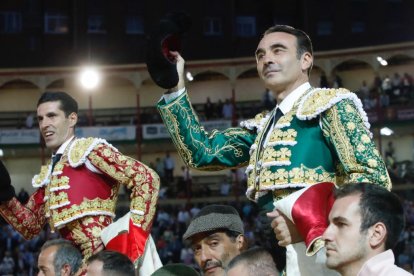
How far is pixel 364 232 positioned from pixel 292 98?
75 cm

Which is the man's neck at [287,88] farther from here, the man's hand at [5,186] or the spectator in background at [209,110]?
the spectator in background at [209,110]

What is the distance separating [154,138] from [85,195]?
1984 centimetres

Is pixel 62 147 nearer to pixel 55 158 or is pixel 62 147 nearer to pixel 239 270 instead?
pixel 55 158

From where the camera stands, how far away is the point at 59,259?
392cm

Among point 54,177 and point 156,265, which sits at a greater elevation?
point 54,177

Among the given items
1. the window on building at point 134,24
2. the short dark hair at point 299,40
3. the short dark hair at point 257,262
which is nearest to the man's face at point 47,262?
the short dark hair at point 257,262

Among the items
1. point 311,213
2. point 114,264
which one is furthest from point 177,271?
point 311,213

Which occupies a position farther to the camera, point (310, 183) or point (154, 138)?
point (154, 138)

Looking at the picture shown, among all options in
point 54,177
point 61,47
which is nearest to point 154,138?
point 61,47

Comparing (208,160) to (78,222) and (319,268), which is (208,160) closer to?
(319,268)

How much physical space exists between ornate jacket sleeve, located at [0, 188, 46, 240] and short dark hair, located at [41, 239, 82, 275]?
0.45m

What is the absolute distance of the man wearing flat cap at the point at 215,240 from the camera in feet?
11.4

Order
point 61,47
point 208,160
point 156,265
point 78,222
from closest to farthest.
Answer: point 208,160 → point 156,265 → point 78,222 → point 61,47

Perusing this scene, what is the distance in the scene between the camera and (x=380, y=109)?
2306 cm
